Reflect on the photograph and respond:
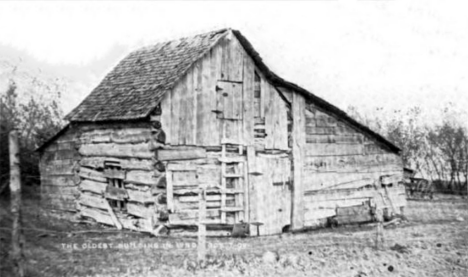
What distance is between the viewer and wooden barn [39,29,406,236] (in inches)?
681

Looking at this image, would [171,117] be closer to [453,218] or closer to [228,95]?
[228,95]

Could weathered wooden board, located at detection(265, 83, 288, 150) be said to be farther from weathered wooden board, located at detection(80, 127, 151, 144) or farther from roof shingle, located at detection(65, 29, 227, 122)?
weathered wooden board, located at detection(80, 127, 151, 144)

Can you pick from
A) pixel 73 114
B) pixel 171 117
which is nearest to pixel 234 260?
pixel 171 117

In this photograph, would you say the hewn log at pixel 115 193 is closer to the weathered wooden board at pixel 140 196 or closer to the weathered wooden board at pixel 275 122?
the weathered wooden board at pixel 140 196

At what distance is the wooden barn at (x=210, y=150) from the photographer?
17.3m

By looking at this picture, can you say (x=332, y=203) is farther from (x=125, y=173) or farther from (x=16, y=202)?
(x=16, y=202)

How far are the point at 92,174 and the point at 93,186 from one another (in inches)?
15.0

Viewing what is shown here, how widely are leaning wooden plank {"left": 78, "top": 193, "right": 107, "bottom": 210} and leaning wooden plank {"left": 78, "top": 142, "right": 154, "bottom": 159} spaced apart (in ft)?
4.42

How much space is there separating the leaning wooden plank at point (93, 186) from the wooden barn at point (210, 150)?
0.05 m

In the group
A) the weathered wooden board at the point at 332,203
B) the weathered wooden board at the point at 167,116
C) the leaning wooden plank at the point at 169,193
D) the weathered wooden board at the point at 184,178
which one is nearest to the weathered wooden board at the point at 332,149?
the weathered wooden board at the point at 332,203

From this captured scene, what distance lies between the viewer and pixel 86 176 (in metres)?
20.0

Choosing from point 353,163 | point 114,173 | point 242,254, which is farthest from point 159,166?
point 353,163

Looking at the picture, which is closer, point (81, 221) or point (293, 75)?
point (81, 221)

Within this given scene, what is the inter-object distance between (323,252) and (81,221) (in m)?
8.72
